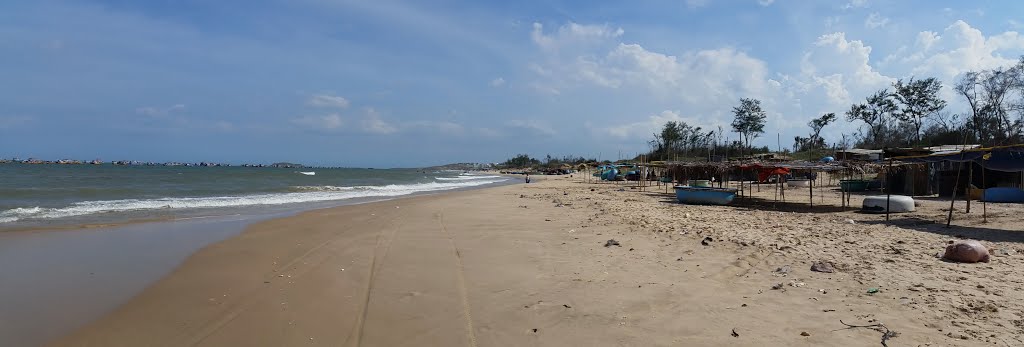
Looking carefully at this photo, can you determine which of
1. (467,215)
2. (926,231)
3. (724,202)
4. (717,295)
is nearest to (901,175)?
(724,202)

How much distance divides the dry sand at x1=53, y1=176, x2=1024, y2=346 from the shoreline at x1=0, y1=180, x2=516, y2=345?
37cm

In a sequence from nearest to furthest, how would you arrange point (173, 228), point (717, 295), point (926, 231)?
point (717, 295), point (926, 231), point (173, 228)

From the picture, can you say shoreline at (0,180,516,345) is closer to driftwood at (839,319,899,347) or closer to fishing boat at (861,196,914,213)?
driftwood at (839,319,899,347)

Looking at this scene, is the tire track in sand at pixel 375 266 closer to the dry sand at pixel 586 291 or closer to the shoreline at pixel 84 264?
the dry sand at pixel 586 291

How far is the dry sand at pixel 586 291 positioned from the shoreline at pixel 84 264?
1.23ft

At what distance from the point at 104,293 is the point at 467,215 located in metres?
9.50

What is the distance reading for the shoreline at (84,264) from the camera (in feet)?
17.1

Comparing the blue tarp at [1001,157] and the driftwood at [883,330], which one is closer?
the driftwood at [883,330]

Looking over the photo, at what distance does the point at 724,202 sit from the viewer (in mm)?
18000

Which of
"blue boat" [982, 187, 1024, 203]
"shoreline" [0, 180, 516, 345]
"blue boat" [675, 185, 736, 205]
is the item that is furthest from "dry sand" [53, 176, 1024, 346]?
"blue boat" [675, 185, 736, 205]

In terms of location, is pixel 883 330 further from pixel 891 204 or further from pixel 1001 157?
pixel 1001 157

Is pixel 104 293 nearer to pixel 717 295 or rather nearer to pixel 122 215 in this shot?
pixel 717 295

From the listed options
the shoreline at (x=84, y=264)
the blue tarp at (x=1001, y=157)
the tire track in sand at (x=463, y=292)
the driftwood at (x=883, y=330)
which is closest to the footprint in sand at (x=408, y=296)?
the tire track in sand at (x=463, y=292)

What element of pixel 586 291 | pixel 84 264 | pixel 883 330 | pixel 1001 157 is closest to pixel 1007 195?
pixel 1001 157
